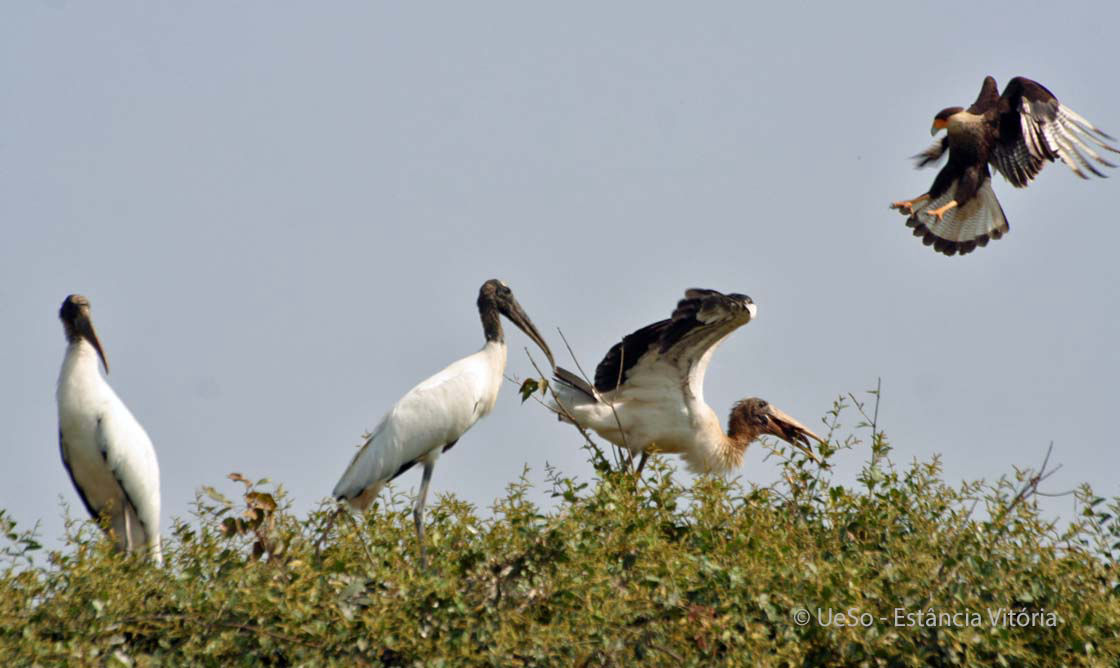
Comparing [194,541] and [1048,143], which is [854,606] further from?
[1048,143]

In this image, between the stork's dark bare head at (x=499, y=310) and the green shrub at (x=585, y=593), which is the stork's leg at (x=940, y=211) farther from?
the green shrub at (x=585, y=593)

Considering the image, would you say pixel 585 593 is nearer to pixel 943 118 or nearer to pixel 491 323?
pixel 491 323

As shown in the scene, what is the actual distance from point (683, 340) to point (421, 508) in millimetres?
2514

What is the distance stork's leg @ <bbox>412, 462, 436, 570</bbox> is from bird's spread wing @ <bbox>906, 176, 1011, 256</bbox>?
4.71 m

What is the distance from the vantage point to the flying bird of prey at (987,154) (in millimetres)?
9703

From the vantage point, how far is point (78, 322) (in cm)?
753

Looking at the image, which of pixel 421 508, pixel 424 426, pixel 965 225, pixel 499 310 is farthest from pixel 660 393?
pixel 965 225

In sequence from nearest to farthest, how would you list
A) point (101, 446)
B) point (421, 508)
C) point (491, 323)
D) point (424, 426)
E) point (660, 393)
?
point (421, 508) → point (101, 446) → point (424, 426) → point (491, 323) → point (660, 393)

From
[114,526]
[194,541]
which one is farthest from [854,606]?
[114,526]

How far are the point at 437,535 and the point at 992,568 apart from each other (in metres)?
2.15

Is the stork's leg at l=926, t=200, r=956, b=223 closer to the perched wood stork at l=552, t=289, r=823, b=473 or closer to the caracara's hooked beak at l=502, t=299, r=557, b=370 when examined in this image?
the perched wood stork at l=552, t=289, r=823, b=473

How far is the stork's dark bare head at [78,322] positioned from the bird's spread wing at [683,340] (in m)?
2.97

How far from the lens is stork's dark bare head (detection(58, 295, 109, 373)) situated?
7.53 meters

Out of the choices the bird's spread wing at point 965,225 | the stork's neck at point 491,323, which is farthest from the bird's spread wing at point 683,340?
the bird's spread wing at point 965,225
